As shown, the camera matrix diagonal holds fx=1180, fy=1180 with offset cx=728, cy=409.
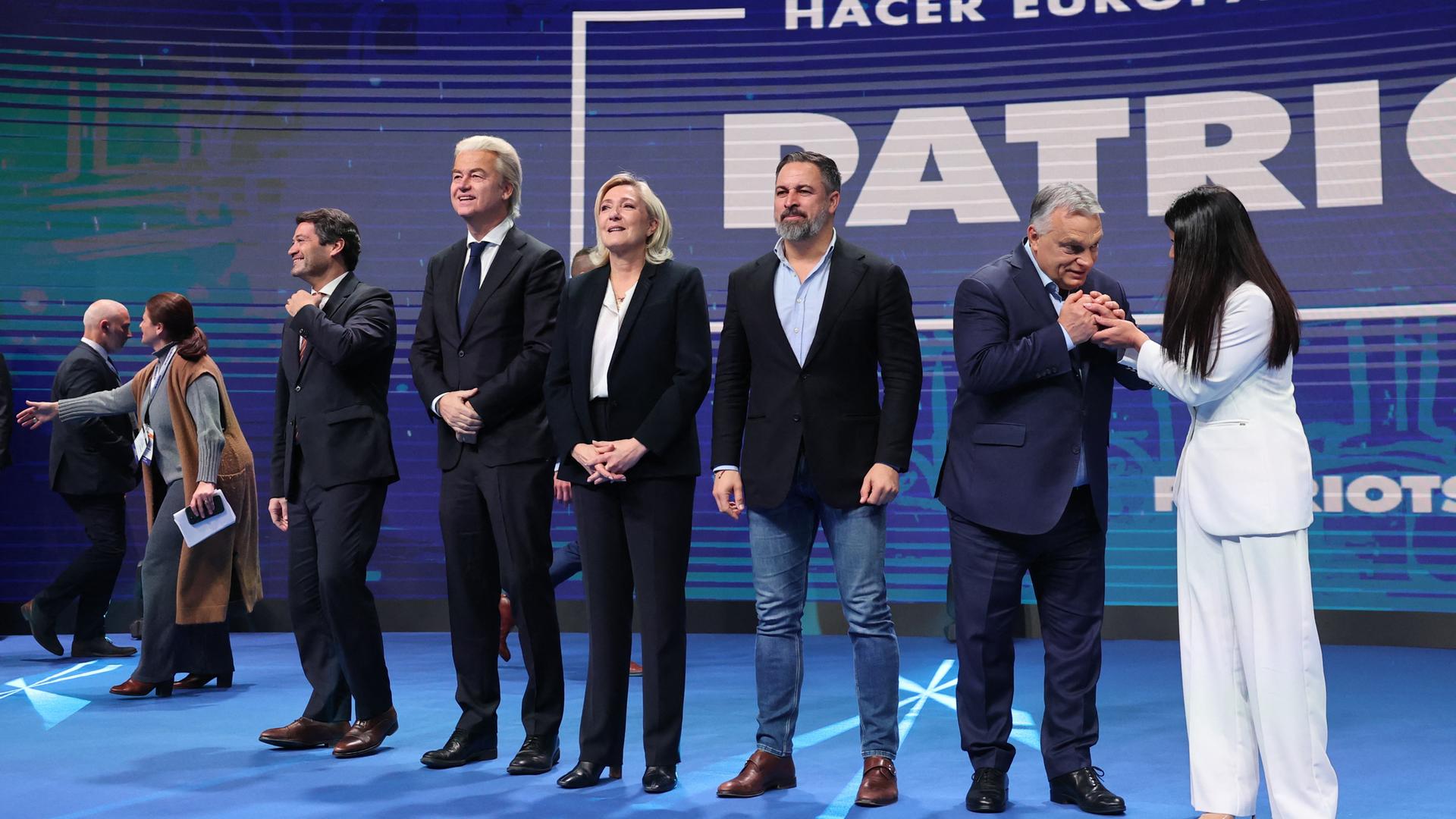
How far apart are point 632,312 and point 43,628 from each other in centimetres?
414

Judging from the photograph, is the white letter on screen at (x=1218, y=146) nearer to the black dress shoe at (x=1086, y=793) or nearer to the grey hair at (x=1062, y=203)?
the grey hair at (x=1062, y=203)

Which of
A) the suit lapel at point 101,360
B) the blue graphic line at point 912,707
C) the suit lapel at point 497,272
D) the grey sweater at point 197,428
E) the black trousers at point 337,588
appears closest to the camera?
the blue graphic line at point 912,707

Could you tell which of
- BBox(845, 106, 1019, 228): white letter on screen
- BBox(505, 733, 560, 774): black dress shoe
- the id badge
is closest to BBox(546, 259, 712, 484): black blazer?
BBox(505, 733, 560, 774): black dress shoe

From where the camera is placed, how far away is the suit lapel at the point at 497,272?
348 cm

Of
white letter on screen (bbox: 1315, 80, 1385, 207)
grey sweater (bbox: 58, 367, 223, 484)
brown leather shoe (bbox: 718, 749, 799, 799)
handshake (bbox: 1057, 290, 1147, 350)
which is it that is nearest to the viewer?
handshake (bbox: 1057, 290, 1147, 350)

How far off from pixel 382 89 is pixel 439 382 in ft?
12.3

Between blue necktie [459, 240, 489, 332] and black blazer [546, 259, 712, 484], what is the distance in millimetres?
336

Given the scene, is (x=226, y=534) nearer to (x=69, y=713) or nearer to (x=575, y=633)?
(x=69, y=713)

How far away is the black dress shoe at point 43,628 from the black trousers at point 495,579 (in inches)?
132

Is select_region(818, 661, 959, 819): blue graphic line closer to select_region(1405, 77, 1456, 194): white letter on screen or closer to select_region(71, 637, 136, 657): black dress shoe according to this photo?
select_region(1405, 77, 1456, 194): white letter on screen

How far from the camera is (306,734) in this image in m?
3.79

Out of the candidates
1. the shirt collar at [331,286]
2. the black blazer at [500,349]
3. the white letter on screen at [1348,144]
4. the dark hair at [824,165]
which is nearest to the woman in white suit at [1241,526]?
the dark hair at [824,165]

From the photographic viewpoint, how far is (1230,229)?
273 centimetres

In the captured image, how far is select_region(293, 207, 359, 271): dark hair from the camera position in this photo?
383 centimetres
